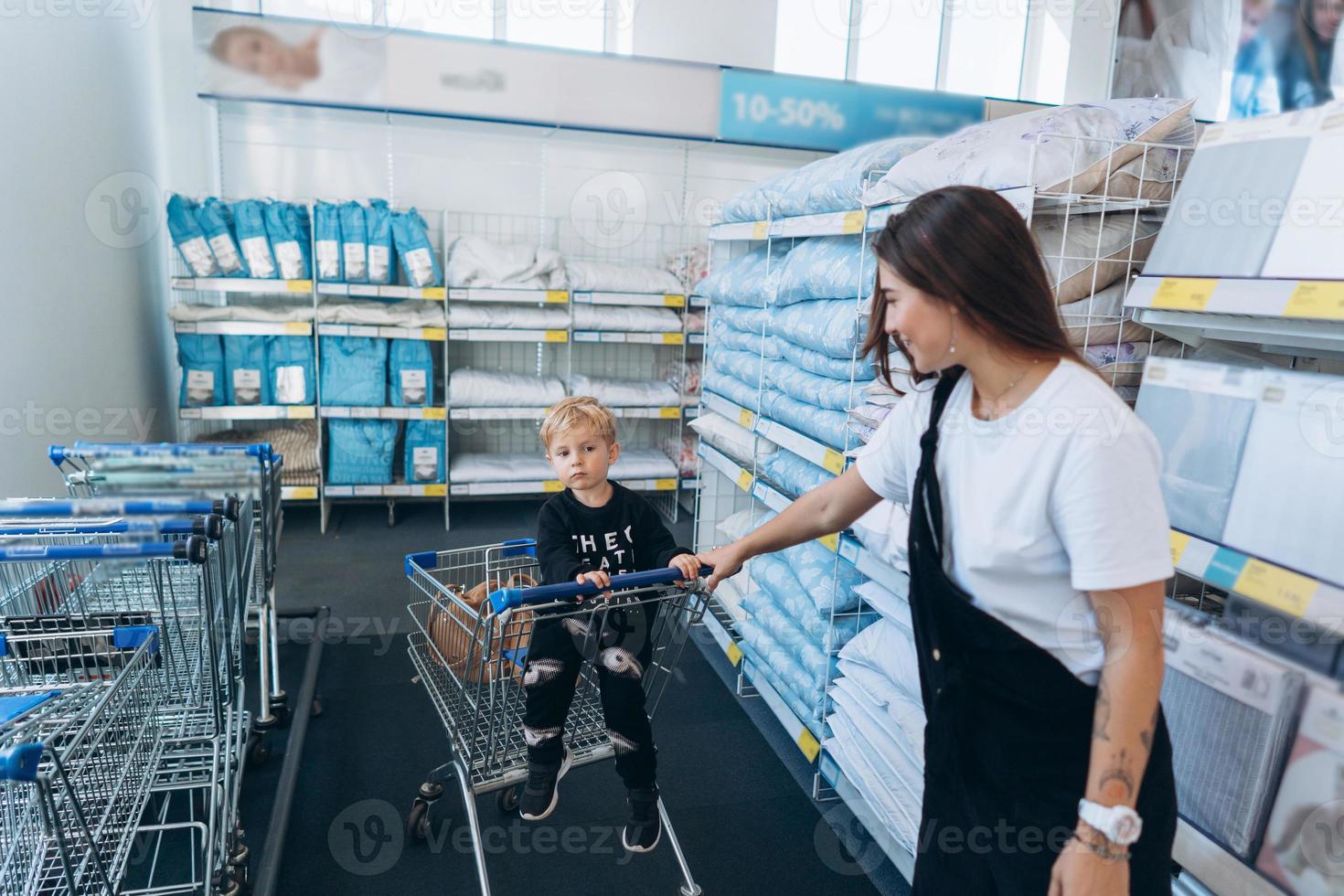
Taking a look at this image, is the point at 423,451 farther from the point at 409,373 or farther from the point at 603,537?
the point at 603,537

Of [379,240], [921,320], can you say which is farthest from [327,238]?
[921,320]

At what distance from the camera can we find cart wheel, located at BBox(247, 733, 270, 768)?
2.62 metres

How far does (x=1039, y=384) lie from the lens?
3.65ft

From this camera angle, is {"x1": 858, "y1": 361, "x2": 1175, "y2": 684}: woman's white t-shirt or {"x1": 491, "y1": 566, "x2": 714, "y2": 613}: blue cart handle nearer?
{"x1": 858, "y1": 361, "x2": 1175, "y2": 684}: woman's white t-shirt

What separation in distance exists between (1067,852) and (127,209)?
4.65m

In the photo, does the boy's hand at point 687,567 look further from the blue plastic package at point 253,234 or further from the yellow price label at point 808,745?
the blue plastic package at point 253,234

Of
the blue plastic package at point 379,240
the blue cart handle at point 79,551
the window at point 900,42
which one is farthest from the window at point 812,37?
the blue cart handle at point 79,551

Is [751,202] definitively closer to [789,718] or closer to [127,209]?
[789,718]

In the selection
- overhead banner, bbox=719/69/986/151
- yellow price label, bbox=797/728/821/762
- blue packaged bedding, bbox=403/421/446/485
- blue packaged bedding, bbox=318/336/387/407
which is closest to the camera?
yellow price label, bbox=797/728/821/762

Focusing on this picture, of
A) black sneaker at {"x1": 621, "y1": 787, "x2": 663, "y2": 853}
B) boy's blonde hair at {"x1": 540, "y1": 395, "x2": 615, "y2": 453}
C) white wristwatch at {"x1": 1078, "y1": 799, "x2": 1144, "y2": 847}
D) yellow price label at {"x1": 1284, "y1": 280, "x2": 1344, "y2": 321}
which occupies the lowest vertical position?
black sneaker at {"x1": 621, "y1": 787, "x2": 663, "y2": 853}

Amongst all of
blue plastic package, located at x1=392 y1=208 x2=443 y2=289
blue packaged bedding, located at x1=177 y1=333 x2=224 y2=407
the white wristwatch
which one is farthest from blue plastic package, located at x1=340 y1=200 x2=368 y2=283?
the white wristwatch

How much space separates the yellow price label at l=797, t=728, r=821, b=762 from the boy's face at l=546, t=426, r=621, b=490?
1126mm

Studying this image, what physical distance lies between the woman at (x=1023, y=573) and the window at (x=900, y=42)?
17.9ft

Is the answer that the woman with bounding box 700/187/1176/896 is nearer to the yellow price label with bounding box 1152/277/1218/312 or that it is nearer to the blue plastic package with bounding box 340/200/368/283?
the yellow price label with bounding box 1152/277/1218/312
